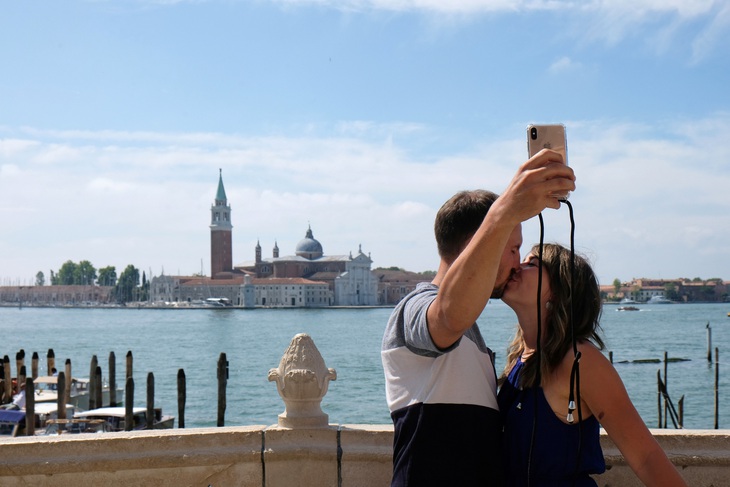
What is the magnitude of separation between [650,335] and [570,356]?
5135 centimetres

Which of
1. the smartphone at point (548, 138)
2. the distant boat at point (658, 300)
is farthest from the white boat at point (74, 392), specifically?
the distant boat at point (658, 300)

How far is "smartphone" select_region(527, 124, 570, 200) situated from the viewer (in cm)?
146

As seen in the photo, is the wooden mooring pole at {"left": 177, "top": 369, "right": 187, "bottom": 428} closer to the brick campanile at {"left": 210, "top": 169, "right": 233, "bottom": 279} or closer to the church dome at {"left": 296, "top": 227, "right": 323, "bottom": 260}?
the brick campanile at {"left": 210, "top": 169, "right": 233, "bottom": 279}

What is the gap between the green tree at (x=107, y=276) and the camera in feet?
455

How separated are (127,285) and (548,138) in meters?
134

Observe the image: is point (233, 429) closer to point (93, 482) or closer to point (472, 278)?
point (93, 482)

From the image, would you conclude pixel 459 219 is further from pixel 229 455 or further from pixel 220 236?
pixel 220 236

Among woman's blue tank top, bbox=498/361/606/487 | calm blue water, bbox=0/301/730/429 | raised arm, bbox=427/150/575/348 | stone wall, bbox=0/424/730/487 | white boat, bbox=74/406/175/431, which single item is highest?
raised arm, bbox=427/150/575/348

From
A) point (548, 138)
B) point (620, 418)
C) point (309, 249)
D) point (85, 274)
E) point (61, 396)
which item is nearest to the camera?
point (548, 138)

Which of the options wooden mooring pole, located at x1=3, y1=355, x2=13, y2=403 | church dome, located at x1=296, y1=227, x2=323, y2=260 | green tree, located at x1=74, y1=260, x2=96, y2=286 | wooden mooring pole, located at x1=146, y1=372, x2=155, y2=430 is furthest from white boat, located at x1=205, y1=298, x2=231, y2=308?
wooden mooring pole, located at x1=146, y1=372, x2=155, y2=430

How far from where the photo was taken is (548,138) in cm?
148

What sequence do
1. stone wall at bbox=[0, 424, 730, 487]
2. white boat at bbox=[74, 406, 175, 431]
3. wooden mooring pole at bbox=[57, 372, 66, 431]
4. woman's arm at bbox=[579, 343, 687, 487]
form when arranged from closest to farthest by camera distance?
woman's arm at bbox=[579, 343, 687, 487], stone wall at bbox=[0, 424, 730, 487], wooden mooring pole at bbox=[57, 372, 66, 431], white boat at bbox=[74, 406, 175, 431]

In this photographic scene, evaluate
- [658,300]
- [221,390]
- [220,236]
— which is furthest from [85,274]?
[221,390]

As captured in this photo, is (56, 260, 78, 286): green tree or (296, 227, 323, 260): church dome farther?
(56, 260, 78, 286): green tree
